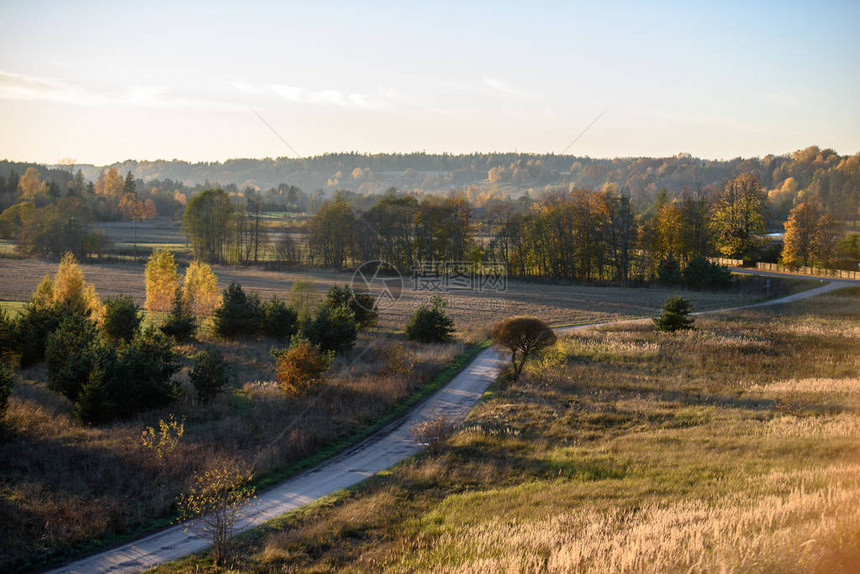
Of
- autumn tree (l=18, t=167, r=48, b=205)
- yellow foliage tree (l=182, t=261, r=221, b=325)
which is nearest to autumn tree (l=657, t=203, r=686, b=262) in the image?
yellow foliage tree (l=182, t=261, r=221, b=325)

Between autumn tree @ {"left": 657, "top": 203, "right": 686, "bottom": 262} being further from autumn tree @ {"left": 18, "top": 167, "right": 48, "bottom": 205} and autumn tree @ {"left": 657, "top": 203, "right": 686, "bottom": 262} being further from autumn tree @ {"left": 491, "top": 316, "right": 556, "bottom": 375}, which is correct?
autumn tree @ {"left": 18, "top": 167, "right": 48, "bottom": 205}

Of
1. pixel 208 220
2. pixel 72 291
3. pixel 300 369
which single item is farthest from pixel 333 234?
pixel 300 369

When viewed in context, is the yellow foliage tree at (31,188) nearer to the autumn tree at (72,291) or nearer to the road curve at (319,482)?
the autumn tree at (72,291)

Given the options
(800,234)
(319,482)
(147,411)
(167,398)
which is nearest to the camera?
(319,482)

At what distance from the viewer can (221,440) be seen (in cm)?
1852

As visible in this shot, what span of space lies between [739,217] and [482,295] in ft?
121

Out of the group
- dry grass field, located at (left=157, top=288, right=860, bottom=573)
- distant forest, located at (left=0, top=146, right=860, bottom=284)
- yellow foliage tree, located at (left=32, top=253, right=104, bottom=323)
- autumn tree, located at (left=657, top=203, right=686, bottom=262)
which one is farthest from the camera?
autumn tree, located at (left=657, top=203, right=686, bottom=262)

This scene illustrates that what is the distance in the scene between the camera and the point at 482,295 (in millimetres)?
66875

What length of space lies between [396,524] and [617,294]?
195 ft

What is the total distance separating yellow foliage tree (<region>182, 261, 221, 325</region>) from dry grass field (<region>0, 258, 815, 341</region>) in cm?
1265

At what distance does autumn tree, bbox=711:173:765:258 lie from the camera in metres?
72.8

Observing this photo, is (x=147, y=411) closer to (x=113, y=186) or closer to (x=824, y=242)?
(x=824, y=242)

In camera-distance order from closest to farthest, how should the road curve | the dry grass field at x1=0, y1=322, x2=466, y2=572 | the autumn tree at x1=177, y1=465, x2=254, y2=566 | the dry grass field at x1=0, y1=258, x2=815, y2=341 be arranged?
the autumn tree at x1=177, y1=465, x2=254, y2=566, the road curve, the dry grass field at x1=0, y1=322, x2=466, y2=572, the dry grass field at x1=0, y1=258, x2=815, y2=341

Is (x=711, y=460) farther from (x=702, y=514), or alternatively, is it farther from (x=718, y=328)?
(x=718, y=328)
